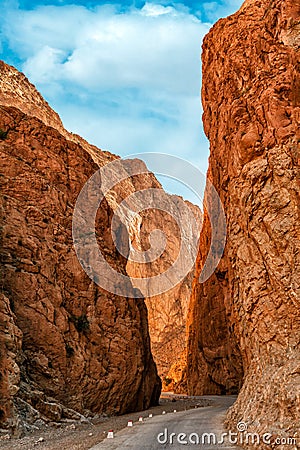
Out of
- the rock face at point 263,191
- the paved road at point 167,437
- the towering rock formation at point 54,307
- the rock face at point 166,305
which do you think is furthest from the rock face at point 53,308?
the rock face at point 166,305

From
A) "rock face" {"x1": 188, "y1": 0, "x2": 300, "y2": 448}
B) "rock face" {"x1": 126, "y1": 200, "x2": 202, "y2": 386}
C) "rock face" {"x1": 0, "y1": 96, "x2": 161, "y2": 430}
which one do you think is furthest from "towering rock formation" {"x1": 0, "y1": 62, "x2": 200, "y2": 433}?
"rock face" {"x1": 126, "y1": 200, "x2": 202, "y2": 386}

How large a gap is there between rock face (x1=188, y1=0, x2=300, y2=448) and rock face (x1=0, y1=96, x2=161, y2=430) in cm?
922

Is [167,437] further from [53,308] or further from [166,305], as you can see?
[166,305]

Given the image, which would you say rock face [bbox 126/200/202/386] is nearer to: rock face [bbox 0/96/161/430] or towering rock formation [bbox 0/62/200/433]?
towering rock formation [bbox 0/62/200/433]

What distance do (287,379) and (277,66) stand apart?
13705 millimetres

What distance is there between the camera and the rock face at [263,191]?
13258 millimetres

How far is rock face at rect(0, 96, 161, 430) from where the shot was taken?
62.8 ft

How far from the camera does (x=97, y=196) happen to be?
32.6 metres

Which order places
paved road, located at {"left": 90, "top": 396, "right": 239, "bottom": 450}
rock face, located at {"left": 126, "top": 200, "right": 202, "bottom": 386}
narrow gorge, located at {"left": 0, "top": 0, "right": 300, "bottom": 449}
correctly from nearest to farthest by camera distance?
paved road, located at {"left": 90, "top": 396, "right": 239, "bottom": 450} < narrow gorge, located at {"left": 0, "top": 0, "right": 300, "bottom": 449} < rock face, located at {"left": 126, "top": 200, "right": 202, "bottom": 386}

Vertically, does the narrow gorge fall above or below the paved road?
A: above

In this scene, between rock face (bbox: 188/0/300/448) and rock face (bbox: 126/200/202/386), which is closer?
rock face (bbox: 188/0/300/448)

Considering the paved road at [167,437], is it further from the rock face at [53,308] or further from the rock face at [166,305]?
the rock face at [166,305]

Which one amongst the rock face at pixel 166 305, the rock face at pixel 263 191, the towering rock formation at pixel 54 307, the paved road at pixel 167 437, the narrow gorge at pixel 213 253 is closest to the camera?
the paved road at pixel 167 437

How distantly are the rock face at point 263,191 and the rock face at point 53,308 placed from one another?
30.3ft
